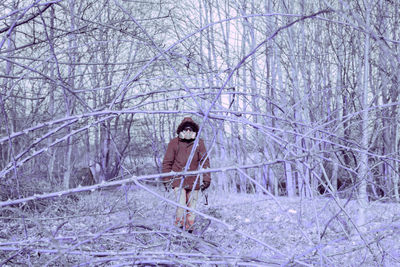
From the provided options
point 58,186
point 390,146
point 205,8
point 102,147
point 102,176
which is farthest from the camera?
point 102,147

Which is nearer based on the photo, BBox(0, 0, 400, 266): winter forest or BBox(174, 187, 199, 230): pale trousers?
BBox(0, 0, 400, 266): winter forest

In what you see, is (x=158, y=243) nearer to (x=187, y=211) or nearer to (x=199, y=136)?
(x=199, y=136)

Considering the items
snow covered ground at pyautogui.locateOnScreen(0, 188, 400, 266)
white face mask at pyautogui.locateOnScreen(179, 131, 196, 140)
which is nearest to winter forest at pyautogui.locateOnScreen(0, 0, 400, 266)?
snow covered ground at pyautogui.locateOnScreen(0, 188, 400, 266)

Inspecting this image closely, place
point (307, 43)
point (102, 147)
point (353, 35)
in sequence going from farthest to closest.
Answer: point (102, 147) < point (307, 43) < point (353, 35)

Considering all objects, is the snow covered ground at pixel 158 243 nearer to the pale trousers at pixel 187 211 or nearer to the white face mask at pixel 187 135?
the pale trousers at pixel 187 211

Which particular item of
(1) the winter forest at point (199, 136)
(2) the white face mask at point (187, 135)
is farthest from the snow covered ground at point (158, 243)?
(2) the white face mask at point (187, 135)

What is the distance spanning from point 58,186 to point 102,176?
6.34m

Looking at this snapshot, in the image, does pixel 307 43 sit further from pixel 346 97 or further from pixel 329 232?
pixel 329 232

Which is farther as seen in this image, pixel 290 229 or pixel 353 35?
pixel 353 35

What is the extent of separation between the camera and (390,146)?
9.52 metres

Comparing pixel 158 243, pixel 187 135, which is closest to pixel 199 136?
pixel 158 243

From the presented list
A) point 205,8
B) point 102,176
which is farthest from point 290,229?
point 102,176

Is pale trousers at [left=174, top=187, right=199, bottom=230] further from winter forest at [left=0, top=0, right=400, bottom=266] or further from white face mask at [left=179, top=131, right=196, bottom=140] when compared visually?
white face mask at [left=179, top=131, right=196, bottom=140]

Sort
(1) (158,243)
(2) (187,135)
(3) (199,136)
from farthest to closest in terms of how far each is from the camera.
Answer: (2) (187,135) → (1) (158,243) → (3) (199,136)
